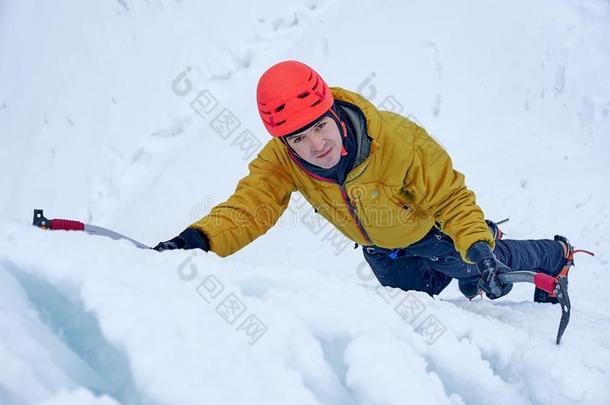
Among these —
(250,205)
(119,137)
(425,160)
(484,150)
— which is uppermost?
(425,160)

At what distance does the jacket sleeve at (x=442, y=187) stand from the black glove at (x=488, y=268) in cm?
8

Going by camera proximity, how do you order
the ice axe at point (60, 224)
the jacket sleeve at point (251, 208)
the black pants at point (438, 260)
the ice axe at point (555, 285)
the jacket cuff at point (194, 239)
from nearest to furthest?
the ice axe at point (60, 224) → the ice axe at point (555, 285) → the jacket cuff at point (194, 239) → the jacket sleeve at point (251, 208) → the black pants at point (438, 260)

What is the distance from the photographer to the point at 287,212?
5281mm

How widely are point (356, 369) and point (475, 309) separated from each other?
121 cm

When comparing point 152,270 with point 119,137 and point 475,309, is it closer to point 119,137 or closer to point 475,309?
point 475,309

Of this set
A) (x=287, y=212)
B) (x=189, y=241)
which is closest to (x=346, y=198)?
(x=189, y=241)

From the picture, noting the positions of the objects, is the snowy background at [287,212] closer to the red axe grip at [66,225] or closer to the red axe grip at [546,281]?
the red axe grip at [66,225]

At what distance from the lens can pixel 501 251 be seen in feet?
9.57

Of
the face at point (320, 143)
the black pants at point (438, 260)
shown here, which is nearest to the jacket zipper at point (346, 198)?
the face at point (320, 143)

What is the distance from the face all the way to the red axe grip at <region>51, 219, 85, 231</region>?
0.81 m

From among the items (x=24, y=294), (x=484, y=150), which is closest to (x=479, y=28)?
(x=484, y=150)

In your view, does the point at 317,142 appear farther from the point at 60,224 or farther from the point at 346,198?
the point at 60,224

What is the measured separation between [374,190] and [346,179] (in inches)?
5.8

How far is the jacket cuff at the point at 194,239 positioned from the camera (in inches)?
83.5
